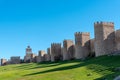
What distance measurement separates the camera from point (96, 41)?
4972 cm

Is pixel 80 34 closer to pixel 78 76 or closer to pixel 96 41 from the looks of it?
pixel 96 41

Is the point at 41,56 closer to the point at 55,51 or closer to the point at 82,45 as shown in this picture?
the point at 55,51

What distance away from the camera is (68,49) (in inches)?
2657

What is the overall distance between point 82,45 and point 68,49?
8.48 metres

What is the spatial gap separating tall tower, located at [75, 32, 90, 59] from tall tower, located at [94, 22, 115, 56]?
971cm

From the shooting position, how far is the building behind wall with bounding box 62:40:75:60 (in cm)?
6681

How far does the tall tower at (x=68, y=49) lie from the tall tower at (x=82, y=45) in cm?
672

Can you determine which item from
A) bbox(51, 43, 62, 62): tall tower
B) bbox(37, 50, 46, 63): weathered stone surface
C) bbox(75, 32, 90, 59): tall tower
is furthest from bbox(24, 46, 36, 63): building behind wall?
bbox(75, 32, 90, 59): tall tower

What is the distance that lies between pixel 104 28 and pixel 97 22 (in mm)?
1742

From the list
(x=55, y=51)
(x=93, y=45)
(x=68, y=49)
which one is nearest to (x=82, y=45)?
(x=93, y=45)

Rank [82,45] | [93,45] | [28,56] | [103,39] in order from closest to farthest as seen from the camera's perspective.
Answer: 1. [103,39]
2. [93,45]
3. [82,45]
4. [28,56]

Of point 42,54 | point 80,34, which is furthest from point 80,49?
point 42,54

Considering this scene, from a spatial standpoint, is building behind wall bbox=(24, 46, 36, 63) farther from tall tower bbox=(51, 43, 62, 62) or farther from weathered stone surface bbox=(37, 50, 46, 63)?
tall tower bbox=(51, 43, 62, 62)

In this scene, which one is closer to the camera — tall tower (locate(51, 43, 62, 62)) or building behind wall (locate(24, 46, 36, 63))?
tall tower (locate(51, 43, 62, 62))
